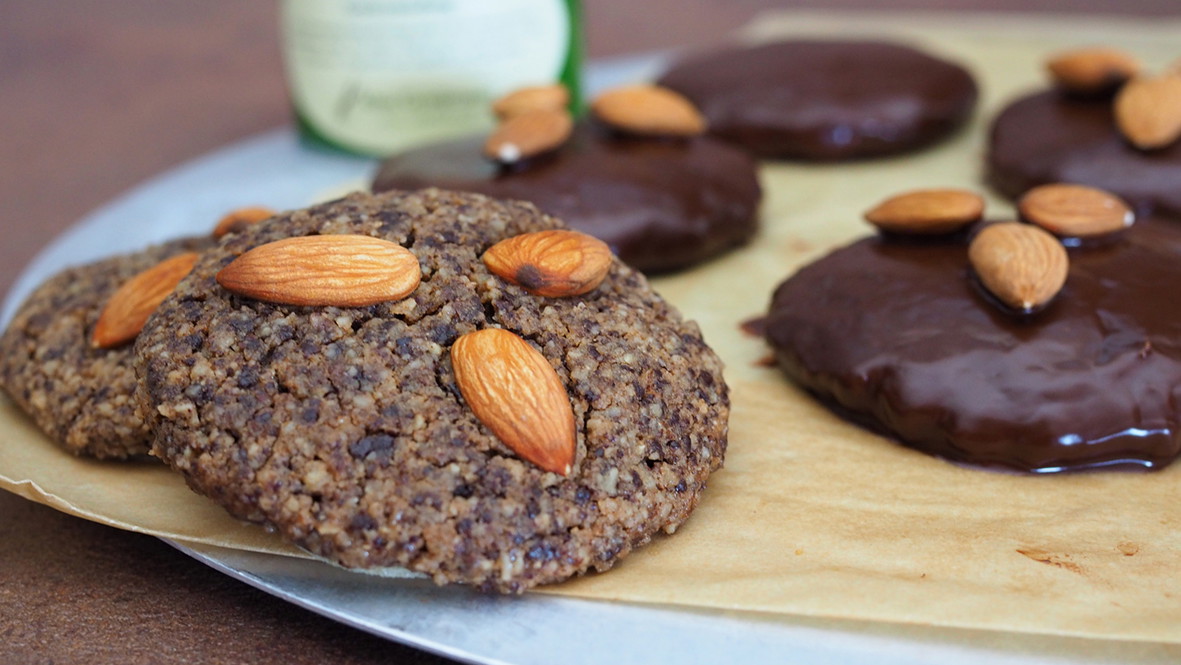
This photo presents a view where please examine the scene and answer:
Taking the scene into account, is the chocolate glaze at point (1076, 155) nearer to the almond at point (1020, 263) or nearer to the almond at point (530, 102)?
the almond at point (1020, 263)

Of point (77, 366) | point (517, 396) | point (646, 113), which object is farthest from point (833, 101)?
point (77, 366)

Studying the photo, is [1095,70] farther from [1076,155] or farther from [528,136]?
[528,136]

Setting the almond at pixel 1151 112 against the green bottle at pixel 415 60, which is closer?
the almond at pixel 1151 112

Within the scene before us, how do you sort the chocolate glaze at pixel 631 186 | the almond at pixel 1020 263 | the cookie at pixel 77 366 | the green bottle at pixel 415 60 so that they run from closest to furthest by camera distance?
the cookie at pixel 77 366
the almond at pixel 1020 263
the chocolate glaze at pixel 631 186
the green bottle at pixel 415 60

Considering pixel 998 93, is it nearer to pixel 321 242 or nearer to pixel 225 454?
pixel 321 242

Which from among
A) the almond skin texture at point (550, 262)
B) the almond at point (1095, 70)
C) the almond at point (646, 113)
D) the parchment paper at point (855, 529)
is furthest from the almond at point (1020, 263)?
the almond at point (1095, 70)

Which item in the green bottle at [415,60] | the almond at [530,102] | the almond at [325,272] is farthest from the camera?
the green bottle at [415,60]
